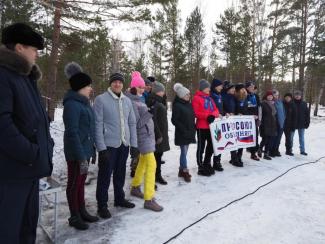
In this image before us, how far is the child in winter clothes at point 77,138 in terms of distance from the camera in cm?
376

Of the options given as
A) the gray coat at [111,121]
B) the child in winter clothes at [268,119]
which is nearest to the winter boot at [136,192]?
the gray coat at [111,121]

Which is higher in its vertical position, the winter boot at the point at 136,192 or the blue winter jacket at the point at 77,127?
the blue winter jacket at the point at 77,127

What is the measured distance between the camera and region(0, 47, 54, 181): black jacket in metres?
2.21

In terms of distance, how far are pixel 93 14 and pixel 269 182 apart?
7.65m

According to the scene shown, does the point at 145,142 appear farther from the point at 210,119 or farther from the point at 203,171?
the point at 203,171

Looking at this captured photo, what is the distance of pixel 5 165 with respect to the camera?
2279 millimetres

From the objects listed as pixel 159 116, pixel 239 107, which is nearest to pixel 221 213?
pixel 159 116

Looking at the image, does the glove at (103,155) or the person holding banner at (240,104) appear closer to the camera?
the glove at (103,155)

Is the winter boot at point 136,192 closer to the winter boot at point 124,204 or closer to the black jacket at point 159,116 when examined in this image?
the winter boot at point 124,204

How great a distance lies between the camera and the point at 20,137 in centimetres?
222

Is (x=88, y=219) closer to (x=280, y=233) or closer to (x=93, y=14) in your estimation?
(x=280, y=233)

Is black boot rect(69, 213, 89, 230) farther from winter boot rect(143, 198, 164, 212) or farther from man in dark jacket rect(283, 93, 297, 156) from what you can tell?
man in dark jacket rect(283, 93, 297, 156)

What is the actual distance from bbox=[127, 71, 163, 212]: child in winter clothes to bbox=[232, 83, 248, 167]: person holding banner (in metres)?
3.38

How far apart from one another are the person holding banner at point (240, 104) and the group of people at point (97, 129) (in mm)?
25
